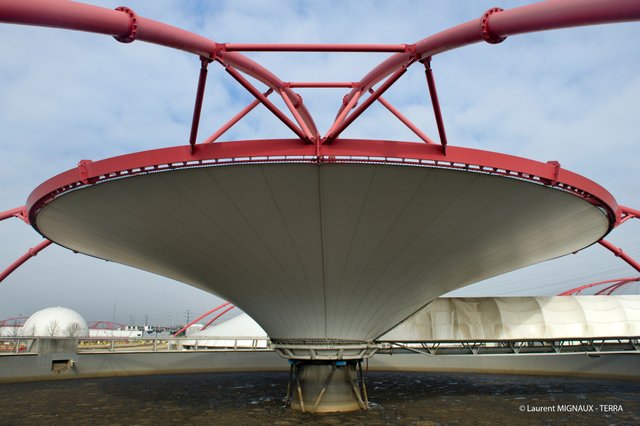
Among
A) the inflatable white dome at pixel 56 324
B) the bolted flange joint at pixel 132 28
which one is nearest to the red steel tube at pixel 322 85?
the bolted flange joint at pixel 132 28

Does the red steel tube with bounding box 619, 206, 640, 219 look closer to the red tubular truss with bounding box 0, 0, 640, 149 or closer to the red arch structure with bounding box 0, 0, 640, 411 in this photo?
the red arch structure with bounding box 0, 0, 640, 411

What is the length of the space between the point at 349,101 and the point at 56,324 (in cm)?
5572

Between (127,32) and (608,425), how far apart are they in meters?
20.8

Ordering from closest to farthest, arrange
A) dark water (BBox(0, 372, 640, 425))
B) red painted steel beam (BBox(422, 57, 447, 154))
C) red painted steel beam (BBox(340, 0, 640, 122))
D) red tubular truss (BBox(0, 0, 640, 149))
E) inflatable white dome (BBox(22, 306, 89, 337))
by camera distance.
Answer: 1. red painted steel beam (BBox(340, 0, 640, 122))
2. red tubular truss (BBox(0, 0, 640, 149))
3. red painted steel beam (BBox(422, 57, 447, 154))
4. dark water (BBox(0, 372, 640, 425))
5. inflatable white dome (BBox(22, 306, 89, 337))

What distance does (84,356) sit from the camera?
3425 cm

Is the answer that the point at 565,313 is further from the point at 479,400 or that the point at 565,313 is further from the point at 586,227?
the point at 586,227

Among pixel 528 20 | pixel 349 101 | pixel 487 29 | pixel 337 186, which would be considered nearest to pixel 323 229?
pixel 337 186

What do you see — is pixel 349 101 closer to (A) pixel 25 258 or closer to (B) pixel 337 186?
(B) pixel 337 186

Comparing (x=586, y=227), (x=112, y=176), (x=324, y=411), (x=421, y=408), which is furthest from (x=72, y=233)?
(x=586, y=227)

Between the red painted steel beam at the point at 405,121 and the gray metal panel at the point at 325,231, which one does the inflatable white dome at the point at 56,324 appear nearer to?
the gray metal panel at the point at 325,231

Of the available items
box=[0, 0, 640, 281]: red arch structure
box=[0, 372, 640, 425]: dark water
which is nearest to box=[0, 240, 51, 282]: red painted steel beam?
box=[0, 372, 640, 425]: dark water

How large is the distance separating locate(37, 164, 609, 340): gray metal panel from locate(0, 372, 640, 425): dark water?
11.8 feet

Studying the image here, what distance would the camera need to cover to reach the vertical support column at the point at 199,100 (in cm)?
1233

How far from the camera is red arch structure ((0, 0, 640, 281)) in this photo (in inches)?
286
